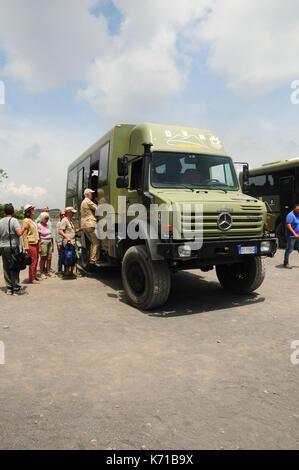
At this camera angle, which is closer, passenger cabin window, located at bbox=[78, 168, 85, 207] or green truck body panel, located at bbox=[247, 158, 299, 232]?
passenger cabin window, located at bbox=[78, 168, 85, 207]

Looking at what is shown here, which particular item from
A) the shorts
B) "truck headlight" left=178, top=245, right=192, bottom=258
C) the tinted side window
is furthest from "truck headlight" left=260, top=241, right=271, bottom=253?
the tinted side window

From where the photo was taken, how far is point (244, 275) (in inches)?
266

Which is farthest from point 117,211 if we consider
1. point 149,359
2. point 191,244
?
point 149,359

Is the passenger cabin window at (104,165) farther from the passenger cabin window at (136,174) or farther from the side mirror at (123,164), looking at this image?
the side mirror at (123,164)

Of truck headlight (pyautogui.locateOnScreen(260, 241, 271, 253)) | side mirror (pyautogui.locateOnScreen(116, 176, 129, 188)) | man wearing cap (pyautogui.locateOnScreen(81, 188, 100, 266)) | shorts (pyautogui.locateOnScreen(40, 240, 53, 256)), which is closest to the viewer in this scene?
truck headlight (pyautogui.locateOnScreen(260, 241, 271, 253))

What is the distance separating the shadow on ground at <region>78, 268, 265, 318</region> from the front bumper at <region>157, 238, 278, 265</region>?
0.82 m

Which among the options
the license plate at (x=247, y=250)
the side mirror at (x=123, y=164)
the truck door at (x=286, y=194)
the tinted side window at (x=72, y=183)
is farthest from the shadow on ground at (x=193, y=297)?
the truck door at (x=286, y=194)

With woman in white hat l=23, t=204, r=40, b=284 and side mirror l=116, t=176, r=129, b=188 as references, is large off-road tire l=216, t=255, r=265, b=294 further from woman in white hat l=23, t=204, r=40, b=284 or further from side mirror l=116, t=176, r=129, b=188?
woman in white hat l=23, t=204, r=40, b=284

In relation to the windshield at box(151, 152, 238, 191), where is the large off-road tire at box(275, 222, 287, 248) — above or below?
below

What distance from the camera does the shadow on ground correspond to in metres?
5.80

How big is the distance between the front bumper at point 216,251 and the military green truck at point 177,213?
0.02 meters

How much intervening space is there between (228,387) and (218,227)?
2871mm

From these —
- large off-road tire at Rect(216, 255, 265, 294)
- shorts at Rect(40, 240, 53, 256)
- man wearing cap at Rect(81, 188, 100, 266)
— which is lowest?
large off-road tire at Rect(216, 255, 265, 294)

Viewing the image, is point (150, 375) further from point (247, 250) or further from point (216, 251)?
point (247, 250)
